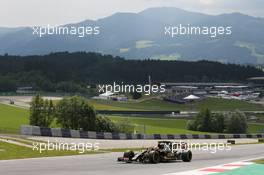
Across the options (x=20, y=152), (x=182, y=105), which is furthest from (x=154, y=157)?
(x=182, y=105)

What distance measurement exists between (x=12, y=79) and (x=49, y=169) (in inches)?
7015

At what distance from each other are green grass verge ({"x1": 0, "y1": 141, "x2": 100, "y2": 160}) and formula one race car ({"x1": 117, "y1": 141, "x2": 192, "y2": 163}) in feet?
18.0

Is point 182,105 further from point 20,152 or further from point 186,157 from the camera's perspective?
point 186,157

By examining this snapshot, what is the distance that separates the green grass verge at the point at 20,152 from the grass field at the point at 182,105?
81805mm

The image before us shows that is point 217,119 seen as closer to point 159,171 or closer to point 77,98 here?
point 77,98

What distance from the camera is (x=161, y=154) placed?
2489cm

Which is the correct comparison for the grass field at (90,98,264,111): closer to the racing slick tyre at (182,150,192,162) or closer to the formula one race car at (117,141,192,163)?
the formula one race car at (117,141,192,163)

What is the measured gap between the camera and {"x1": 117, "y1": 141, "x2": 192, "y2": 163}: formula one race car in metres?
24.1

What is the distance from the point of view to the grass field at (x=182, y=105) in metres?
123

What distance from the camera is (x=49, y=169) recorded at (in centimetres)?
2022

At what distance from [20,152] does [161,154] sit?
819 cm

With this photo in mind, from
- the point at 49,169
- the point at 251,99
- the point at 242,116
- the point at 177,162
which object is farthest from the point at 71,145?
the point at 251,99

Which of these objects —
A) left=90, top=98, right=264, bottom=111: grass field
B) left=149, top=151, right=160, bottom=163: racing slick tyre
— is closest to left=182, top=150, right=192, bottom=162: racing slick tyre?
left=149, top=151, right=160, bottom=163: racing slick tyre

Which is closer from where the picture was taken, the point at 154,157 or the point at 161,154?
the point at 154,157
